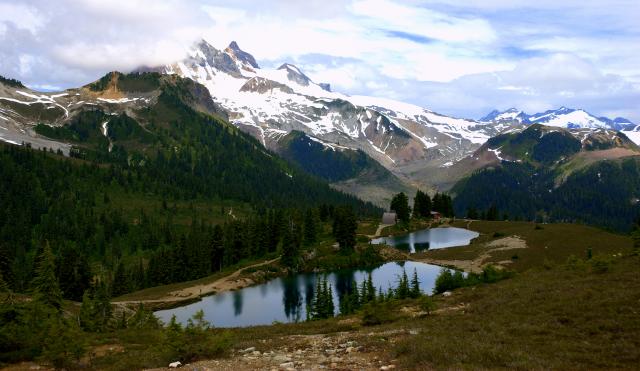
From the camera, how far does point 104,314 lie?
73.6m

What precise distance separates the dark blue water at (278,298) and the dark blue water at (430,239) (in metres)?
19.4

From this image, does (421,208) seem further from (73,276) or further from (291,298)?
(73,276)

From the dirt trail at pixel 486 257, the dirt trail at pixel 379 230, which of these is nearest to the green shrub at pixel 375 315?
the dirt trail at pixel 486 257

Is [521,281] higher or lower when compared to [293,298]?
higher

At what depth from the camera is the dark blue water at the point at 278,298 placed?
9628 cm

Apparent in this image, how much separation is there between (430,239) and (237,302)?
76856 millimetres

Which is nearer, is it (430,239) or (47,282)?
(47,282)

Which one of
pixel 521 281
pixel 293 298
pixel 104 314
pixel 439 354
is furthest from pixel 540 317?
pixel 293 298

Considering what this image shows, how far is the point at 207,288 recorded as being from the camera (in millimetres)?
116750

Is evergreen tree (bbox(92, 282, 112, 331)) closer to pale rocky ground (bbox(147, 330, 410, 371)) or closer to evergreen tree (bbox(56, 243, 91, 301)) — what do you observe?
pale rocky ground (bbox(147, 330, 410, 371))

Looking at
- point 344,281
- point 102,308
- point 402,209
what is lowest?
point 344,281

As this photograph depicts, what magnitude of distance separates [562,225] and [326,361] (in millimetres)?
137271

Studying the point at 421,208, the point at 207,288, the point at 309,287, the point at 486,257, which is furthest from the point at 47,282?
the point at 421,208

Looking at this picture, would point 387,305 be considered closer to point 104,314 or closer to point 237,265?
point 104,314
